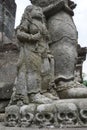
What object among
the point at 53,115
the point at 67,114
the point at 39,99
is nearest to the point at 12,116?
the point at 39,99

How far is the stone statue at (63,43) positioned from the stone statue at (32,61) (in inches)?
9.2

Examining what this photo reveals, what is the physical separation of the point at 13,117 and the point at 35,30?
1.55m

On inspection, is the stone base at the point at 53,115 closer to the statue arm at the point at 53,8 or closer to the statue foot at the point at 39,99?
the statue foot at the point at 39,99

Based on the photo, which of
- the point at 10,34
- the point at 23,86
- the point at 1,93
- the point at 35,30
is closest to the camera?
the point at 23,86

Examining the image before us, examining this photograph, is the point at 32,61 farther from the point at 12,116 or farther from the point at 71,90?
the point at 12,116

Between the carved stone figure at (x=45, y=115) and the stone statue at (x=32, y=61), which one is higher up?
the stone statue at (x=32, y=61)

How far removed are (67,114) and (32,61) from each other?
114cm

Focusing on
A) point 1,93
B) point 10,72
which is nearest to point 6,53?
point 10,72

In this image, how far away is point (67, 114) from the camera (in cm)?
570

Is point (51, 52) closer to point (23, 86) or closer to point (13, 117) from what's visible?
point (23, 86)

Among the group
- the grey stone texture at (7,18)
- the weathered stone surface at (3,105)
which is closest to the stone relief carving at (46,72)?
the weathered stone surface at (3,105)

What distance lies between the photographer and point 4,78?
791 cm

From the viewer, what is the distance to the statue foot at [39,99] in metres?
6.09

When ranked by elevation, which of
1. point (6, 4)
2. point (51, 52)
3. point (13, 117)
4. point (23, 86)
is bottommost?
point (13, 117)
